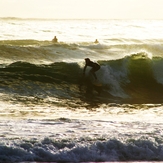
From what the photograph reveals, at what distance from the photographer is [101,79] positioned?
19.4 metres

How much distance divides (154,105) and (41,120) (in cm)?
609

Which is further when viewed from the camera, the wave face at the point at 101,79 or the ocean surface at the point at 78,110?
the wave face at the point at 101,79

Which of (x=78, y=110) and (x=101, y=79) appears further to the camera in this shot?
(x=101, y=79)

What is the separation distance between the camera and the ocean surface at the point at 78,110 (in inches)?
336

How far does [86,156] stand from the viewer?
838 cm

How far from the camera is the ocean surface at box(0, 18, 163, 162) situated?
855 centimetres

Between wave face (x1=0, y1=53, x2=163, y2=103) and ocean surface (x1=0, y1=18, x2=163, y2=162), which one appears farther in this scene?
wave face (x1=0, y1=53, x2=163, y2=103)

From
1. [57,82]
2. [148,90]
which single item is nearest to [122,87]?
[148,90]

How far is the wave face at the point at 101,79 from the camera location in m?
17.5

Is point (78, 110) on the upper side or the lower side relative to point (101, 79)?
lower

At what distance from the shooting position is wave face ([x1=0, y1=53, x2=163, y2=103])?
57.5ft

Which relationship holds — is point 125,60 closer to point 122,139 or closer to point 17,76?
point 17,76

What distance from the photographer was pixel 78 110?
46.0 ft

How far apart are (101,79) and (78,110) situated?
5.51m
